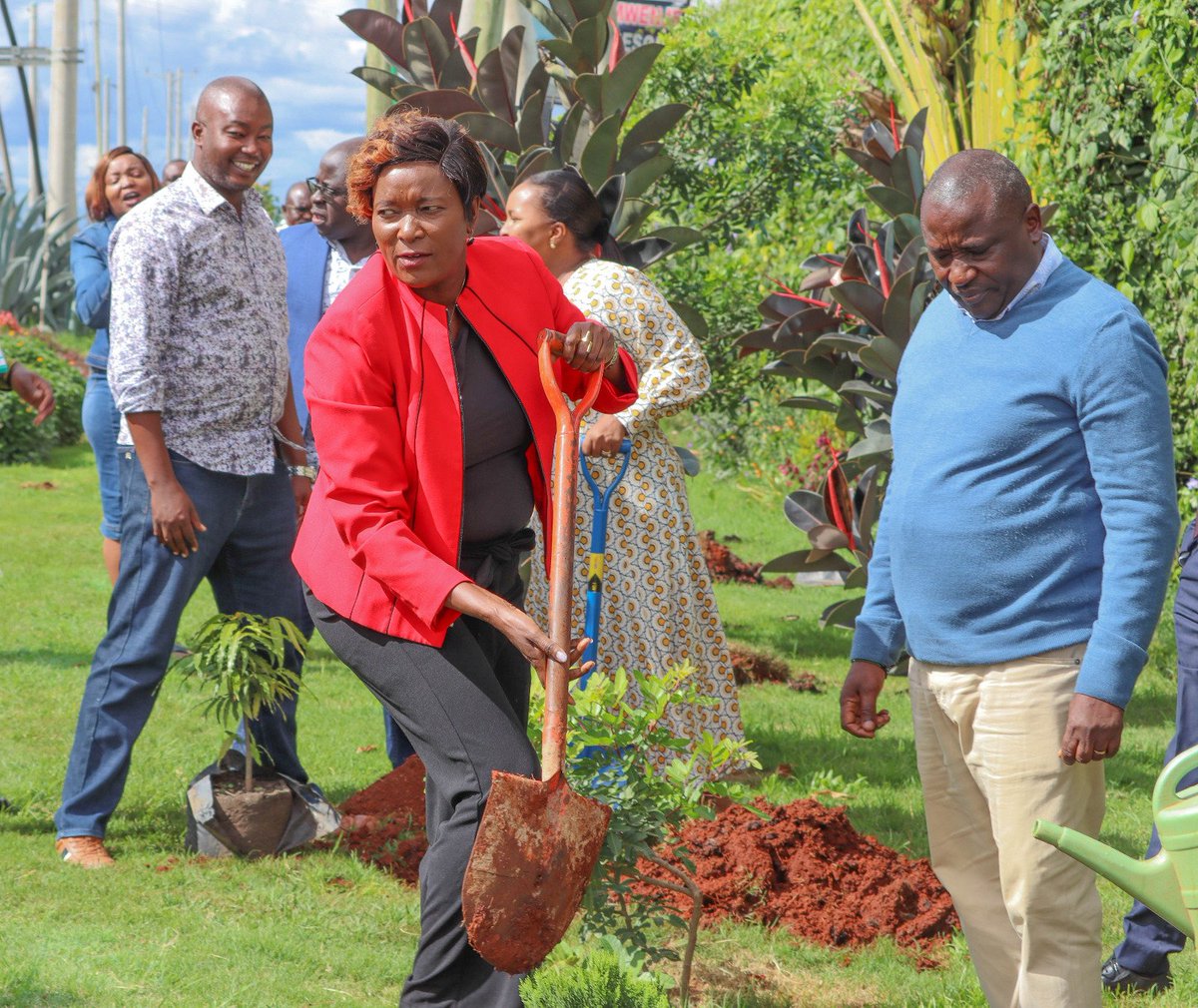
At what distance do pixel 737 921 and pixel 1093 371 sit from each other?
7.66 feet

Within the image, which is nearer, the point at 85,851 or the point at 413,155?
the point at 413,155

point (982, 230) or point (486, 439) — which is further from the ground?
point (982, 230)

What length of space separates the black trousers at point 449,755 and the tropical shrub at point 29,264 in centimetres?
1814

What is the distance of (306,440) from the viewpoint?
6047mm

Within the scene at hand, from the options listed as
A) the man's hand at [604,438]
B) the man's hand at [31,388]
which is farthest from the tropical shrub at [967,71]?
the man's hand at [31,388]

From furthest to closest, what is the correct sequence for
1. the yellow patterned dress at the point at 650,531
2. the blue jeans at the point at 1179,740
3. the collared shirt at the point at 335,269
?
the collared shirt at the point at 335,269 → the yellow patterned dress at the point at 650,531 → the blue jeans at the point at 1179,740

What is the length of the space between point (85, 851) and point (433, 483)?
8.12 feet

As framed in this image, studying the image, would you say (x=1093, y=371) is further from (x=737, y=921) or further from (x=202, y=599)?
(x=202, y=599)

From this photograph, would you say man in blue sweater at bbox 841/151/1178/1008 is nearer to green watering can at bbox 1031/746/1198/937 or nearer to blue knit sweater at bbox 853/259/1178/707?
blue knit sweater at bbox 853/259/1178/707

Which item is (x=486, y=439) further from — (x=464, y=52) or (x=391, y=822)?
(x=464, y=52)

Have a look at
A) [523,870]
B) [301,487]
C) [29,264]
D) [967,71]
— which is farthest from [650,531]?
[29,264]

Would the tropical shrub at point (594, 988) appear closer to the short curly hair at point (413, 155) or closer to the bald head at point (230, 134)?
the short curly hair at point (413, 155)

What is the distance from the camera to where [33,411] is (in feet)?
48.4

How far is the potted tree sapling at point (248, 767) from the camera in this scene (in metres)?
4.90
